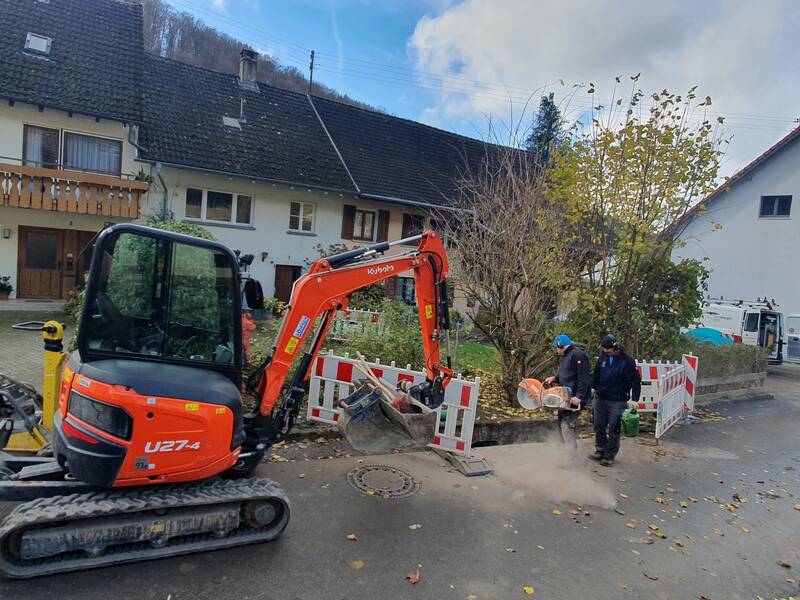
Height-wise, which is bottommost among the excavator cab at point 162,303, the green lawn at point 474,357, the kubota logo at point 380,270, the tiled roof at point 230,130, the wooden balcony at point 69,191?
the green lawn at point 474,357

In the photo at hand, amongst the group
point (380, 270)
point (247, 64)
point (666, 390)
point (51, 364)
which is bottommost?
point (666, 390)

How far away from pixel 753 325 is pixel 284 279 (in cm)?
1771

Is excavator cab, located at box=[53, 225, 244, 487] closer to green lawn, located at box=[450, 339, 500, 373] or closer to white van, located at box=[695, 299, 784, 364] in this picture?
green lawn, located at box=[450, 339, 500, 373]

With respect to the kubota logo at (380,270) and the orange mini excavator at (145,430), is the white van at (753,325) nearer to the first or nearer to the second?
the kubota logo at (380,270)

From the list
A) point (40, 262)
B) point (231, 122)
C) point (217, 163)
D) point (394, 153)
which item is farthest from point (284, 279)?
point (394, 153)

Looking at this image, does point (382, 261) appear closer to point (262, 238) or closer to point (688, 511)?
point (688, 511)

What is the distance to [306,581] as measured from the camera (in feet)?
12.9

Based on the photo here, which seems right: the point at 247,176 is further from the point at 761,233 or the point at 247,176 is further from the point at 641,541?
the point at 761,233

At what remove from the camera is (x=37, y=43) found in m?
16.2

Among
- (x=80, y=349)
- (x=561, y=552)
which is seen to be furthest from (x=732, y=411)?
(x=80, y=349)

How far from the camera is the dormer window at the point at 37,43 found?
15946 mm

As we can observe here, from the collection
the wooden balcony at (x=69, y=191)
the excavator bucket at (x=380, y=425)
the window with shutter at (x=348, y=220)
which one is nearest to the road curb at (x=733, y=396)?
Answer: the excavator bucket at (x=380, y=425)

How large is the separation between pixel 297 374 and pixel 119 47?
59.9ft

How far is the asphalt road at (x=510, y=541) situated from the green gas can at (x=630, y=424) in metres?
1.25
